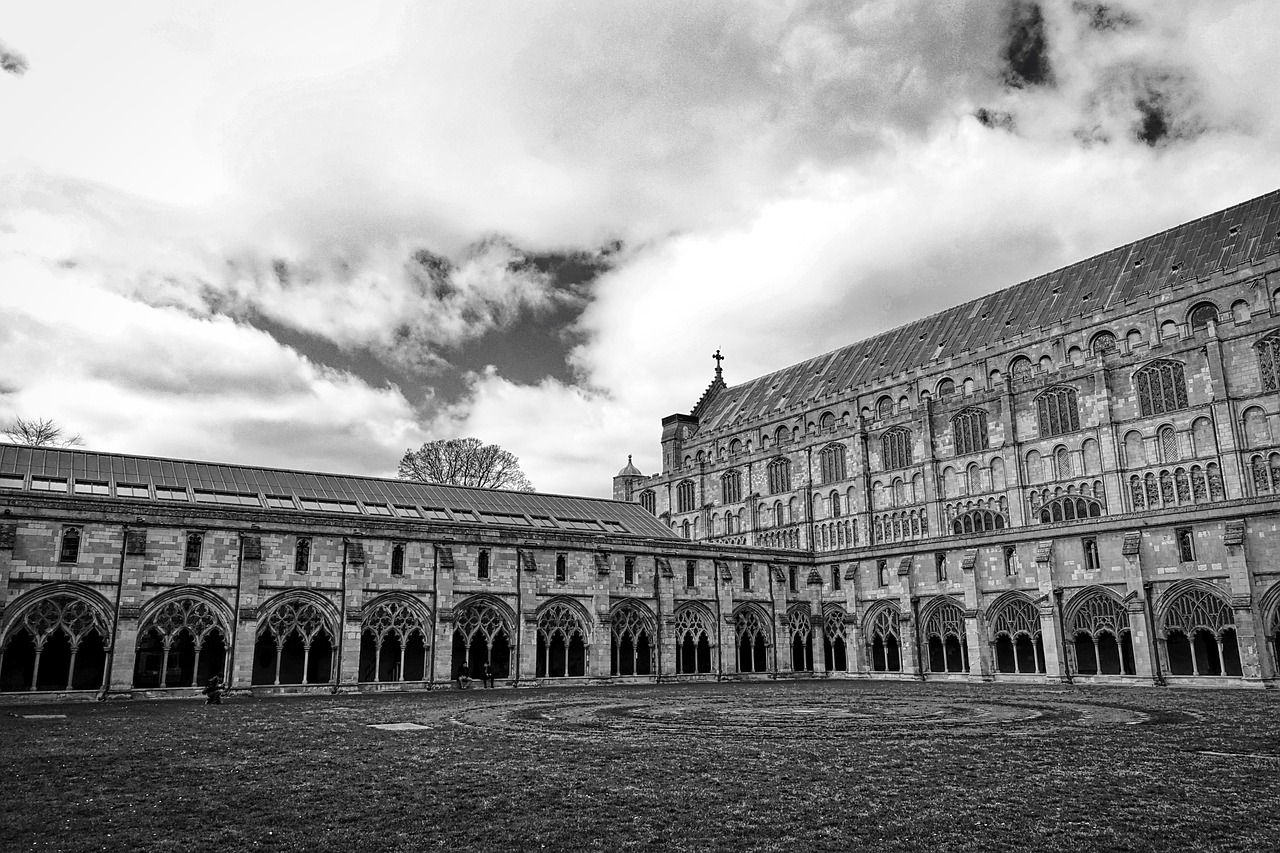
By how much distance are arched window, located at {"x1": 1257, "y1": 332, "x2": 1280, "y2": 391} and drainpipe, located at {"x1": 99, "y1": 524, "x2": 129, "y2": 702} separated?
61.1 meters

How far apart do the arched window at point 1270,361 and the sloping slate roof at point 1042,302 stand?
25.2 feet

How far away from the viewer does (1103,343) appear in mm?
65938

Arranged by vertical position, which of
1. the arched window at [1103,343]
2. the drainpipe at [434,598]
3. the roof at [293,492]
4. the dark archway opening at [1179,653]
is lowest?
the dark archway opening at [1179,653]

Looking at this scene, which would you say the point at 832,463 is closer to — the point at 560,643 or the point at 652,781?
the point at 560,643

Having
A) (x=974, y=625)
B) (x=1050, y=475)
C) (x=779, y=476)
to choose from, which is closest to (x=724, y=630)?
(x=974, y=625)

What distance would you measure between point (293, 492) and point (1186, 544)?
42.9 m

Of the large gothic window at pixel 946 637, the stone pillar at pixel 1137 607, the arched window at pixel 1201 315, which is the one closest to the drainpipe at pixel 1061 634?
the stone pillar at pixel 1137 607

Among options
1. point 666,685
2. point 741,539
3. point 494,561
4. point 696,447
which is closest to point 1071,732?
point 666,685

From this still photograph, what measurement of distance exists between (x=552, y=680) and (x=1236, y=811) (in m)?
36.7

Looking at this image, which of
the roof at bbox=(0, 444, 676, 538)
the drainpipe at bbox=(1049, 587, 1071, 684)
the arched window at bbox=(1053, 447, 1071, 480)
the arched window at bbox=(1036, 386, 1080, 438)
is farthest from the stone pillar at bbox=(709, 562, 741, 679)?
the arched window at bbox=(1036, 386, 1080, 438)

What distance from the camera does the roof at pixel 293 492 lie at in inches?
1628

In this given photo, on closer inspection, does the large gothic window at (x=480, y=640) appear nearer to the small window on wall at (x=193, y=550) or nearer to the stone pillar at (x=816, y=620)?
the small window on wall at (x=193, y=550)

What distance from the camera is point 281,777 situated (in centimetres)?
1499

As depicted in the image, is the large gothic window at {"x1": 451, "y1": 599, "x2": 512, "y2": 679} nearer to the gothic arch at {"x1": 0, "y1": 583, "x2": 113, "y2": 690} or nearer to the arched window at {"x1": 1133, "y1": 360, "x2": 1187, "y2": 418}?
the gothic arch at {"x1": 0, "y1": 583, "x2": 113, "y2": 690}
